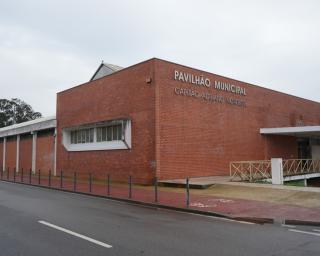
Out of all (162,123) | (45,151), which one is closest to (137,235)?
(162,123)

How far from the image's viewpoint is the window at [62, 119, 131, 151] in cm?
2552

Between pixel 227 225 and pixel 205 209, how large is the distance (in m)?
2.58

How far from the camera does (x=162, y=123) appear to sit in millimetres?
23688

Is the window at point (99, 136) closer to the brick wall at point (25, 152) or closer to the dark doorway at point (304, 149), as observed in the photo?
the brick wall at point (25, 152)

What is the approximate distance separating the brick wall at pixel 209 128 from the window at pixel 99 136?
2902 mm

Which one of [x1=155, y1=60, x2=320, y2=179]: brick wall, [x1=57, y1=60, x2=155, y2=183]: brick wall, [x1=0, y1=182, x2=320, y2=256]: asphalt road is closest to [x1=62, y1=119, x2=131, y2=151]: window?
[x1=57, y1=60, x2=155, y2=183]: brick wall

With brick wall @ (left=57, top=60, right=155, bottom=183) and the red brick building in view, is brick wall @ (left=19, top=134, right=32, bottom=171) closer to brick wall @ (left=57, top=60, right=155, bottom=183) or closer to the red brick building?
the red brick building

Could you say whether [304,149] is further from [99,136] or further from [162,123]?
[99,136]

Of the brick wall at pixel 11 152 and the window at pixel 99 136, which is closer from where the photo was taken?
the window at pixel 99 136

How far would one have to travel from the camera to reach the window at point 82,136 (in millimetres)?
29806

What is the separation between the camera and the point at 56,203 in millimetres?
14953

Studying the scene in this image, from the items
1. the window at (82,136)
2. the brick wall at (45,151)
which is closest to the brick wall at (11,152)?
the brick wall at (45,151)

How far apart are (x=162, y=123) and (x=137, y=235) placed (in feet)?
49.7

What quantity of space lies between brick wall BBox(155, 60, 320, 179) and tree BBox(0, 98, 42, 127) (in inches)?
2732
